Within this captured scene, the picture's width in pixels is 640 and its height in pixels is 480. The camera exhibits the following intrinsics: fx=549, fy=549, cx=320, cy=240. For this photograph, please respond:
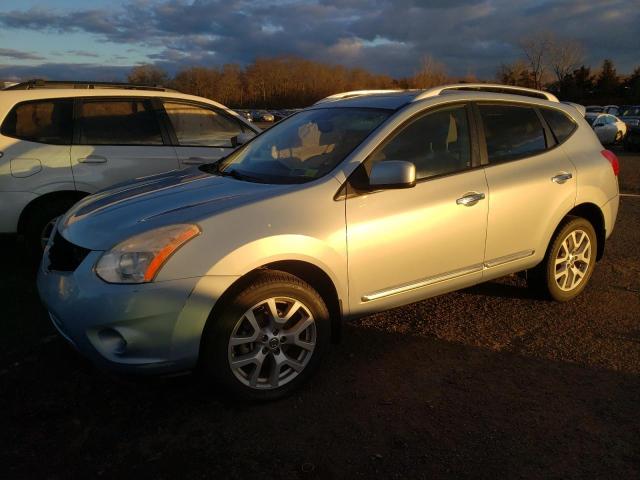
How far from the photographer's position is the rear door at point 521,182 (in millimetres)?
3969

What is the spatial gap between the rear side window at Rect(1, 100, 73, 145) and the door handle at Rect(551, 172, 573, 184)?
454cm

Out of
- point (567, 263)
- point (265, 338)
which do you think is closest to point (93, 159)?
point (265, 338)

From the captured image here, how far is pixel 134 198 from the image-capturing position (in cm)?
348

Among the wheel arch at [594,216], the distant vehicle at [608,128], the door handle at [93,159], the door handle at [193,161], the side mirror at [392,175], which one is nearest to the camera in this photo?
the side mirror at [392,175]

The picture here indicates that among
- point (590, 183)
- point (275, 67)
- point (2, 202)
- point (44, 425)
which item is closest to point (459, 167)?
point (590, 183)

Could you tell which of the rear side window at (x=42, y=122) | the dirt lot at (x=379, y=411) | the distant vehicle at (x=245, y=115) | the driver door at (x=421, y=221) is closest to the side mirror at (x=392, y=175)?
the driver door at (x=421, y=221)

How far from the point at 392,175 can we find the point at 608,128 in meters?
25.0

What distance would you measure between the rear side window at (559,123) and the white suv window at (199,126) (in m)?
3.32

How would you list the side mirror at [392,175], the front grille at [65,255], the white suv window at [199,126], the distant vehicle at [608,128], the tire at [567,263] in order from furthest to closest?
the distant vehicle at [608,128], the white suv window at [199,126], the tire at [567,263], the side mirror at [392,175], the front grille at [65,255]

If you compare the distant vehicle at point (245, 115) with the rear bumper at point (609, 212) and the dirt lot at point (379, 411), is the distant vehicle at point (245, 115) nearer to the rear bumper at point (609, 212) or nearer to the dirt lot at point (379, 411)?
the dirt lot at point (379, 411)

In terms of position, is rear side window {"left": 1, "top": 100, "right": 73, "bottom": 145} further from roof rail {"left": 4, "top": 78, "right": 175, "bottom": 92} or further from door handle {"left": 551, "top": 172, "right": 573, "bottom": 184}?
door handle {"left": 551, "top": 172, "right": 573, "bottom": 184}

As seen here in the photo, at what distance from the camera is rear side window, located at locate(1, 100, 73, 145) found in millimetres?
5309

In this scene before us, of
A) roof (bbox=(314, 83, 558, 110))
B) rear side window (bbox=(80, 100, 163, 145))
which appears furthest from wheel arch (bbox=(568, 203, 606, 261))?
rear side window (bbox=(80, 100, 163, 145))

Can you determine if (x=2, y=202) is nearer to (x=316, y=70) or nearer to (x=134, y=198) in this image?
(x=134, y=198)
